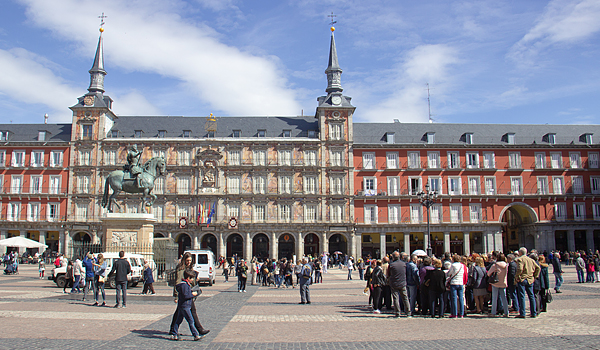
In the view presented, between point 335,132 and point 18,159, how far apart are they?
37.4 meters

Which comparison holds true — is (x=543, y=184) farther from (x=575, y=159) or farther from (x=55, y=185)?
(x=55, y=185)

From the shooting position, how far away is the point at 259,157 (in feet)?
179

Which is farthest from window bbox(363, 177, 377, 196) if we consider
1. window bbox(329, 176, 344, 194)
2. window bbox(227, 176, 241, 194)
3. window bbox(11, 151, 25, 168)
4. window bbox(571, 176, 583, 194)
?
window bbox(11, 151, 25, 168)

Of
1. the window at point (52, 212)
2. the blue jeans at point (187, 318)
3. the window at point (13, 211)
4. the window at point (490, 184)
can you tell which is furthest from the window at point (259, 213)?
the blue jeans at point (187, 318)

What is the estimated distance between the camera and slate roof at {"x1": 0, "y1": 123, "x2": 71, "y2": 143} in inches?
2205

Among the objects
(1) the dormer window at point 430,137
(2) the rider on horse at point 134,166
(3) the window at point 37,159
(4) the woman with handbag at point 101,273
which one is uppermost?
(1) the dormer window at point 430,137

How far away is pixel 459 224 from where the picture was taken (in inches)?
2111

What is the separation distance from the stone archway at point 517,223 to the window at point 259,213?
27544 mm

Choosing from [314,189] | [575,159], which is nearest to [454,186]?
[575,159]

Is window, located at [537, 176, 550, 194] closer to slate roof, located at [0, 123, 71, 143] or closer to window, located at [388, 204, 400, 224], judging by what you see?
window, located at [388, 204, 400, 224]

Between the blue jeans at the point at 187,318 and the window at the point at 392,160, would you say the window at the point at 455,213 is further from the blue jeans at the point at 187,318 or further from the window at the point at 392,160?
the blue jeans at the point at 187,318

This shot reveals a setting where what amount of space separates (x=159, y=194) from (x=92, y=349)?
4672cm

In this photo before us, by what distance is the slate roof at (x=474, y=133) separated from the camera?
185 ft

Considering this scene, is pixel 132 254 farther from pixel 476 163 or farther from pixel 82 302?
pixel 476 163
